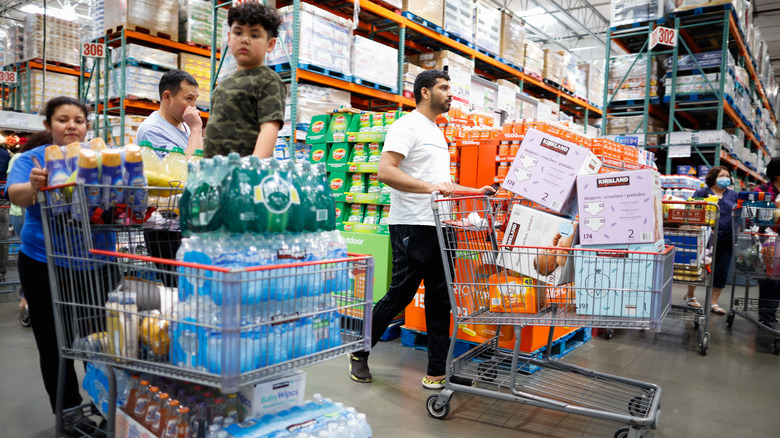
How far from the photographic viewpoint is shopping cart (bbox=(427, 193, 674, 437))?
2.44m

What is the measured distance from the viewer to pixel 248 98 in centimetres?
227

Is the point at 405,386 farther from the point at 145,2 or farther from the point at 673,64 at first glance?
the point at 673,64

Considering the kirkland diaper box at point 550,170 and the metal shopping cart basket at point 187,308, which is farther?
the kirkland diaper box at point 550,170

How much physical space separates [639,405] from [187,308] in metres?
2.26

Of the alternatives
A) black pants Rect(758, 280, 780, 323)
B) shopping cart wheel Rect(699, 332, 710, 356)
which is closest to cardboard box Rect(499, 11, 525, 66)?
black pants Rect(758, 280, 780, 323)

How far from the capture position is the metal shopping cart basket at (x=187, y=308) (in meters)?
1.47

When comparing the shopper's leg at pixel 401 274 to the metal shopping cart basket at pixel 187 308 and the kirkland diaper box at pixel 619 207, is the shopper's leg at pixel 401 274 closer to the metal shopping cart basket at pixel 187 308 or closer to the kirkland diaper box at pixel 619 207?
the kirkland diaper box at pixel 619 207

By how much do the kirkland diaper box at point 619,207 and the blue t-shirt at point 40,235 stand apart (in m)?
2.05

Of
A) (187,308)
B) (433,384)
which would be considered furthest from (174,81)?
(433,384)

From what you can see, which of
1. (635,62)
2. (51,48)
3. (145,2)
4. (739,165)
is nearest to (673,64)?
(635,62)

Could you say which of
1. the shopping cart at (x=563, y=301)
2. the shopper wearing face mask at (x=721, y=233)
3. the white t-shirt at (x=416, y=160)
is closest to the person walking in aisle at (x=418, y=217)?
the white t-shirt at (x=416, y=160)

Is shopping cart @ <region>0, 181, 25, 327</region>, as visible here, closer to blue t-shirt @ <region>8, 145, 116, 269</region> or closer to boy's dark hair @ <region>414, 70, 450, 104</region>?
blue t-shirt @ <region>8, 145, 116, 269</region>

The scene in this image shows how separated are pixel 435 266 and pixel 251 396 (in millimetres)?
1662

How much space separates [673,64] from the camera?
28.6ft
